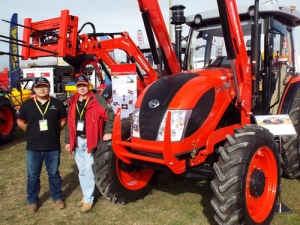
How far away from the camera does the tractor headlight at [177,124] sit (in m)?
3.19

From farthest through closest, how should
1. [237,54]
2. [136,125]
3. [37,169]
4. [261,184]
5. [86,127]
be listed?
[37,169] → [86,127] → [237,54] → [136,125] → [261,184]

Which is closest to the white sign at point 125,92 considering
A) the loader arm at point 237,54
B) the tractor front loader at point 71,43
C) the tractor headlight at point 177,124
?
the tractor front loader at point 71,43

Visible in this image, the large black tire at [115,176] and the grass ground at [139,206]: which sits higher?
the large black tire at [115,176]

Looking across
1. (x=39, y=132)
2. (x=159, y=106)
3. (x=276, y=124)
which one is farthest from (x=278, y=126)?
(x=39, y=132)

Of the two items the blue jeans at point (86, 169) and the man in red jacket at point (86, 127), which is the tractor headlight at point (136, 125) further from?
the blue jeans at point (86, 169)

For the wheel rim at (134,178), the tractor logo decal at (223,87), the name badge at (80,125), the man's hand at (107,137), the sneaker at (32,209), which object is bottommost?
the sneaker at (32,209)

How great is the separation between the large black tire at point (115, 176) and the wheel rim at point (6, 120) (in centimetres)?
506

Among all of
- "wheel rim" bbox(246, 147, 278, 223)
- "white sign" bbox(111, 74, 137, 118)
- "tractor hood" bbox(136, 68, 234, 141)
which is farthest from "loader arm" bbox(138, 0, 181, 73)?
"white sign" bbox(111, 74, 137, 118)

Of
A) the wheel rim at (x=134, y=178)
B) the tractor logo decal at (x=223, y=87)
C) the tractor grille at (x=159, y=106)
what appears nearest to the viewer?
the tractor grille at (x=159, y=106)

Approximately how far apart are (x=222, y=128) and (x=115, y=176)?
1365mm

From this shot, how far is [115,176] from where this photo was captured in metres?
3.84

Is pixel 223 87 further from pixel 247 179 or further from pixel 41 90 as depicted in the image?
pixel 41 90

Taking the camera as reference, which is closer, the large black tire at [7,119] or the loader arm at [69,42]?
the loader arm at [69,42]

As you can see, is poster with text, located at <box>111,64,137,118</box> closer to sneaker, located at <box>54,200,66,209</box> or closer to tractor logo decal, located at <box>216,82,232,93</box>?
sneaker, located at <box>54,200,66,209</box>
